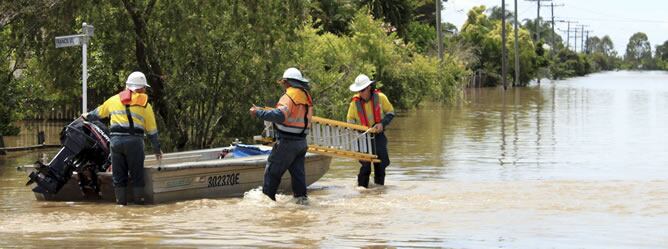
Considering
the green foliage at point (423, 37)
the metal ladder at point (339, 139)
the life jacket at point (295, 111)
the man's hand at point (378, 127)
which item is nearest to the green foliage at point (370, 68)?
the man's hand at point (378, 127)

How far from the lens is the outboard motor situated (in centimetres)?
1471

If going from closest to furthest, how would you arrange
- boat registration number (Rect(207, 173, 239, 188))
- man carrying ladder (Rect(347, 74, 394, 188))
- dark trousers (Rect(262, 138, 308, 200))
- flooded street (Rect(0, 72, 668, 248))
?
flooded street (Rect(0, 72, 668, 248)), dark trousers (Rect(262, 138, 308, 200)), boat registration number (Rect(207, 173, 239, 188)), man carrying ladder (Rect(347, 74, 394, 188))

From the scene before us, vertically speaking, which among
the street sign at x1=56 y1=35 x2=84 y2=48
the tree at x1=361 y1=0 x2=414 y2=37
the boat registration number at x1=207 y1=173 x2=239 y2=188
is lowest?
the boat registration number at x1=207 y1=173 x2=239 y2=188

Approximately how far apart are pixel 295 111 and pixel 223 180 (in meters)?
1.72

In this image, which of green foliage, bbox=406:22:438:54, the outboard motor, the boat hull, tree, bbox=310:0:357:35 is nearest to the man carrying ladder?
the boat hull

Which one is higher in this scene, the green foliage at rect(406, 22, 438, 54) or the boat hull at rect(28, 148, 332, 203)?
the green foliage at rect(406, 22, 438, 54)

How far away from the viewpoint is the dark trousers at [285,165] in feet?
47.4

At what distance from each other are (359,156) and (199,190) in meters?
2.27

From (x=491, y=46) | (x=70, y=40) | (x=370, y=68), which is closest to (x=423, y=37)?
(x=491, y=46)

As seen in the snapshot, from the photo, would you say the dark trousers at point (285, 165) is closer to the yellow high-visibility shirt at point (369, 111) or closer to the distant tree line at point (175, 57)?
the yellow high-visibility shirt at point (369, 111)

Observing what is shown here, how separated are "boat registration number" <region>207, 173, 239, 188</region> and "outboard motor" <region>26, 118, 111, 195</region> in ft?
4.39

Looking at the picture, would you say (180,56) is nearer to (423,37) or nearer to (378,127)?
(378,127)

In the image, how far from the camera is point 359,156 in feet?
52.7

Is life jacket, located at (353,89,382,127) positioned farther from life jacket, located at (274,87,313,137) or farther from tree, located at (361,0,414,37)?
tree, located at (361,0,414,37)
